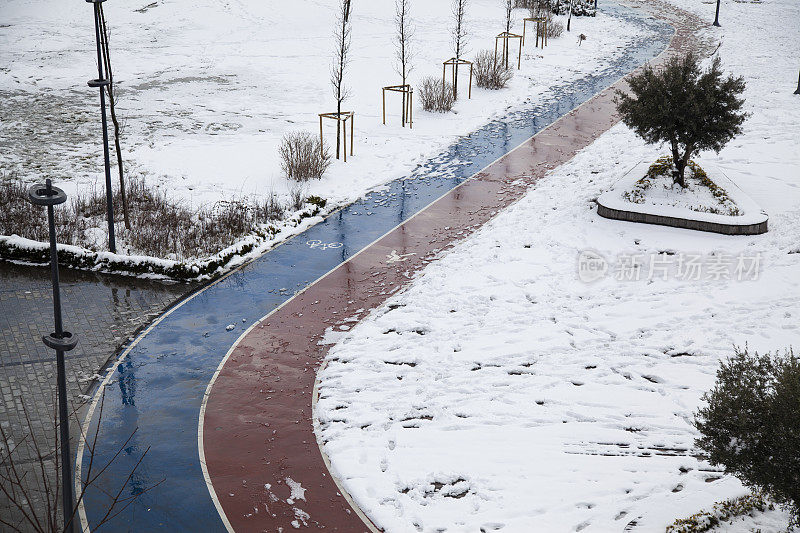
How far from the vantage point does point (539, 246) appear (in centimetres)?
1773

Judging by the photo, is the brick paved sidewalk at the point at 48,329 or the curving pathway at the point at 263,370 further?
the brick paved sidewalk at the point at 48,329

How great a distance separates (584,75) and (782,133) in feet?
41.3

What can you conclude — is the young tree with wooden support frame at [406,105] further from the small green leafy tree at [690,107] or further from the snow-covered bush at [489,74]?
the small green leafy tree at [690,107]

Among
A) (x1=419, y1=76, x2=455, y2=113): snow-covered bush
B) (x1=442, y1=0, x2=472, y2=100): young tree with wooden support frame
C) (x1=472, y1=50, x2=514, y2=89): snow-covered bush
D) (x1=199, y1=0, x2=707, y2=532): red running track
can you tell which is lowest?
(x1=199, y1=0, x2=707, y2=532): red running track

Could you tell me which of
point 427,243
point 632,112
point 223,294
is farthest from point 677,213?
point 223,294

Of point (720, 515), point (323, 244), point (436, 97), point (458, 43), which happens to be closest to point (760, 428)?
point (720, 515)

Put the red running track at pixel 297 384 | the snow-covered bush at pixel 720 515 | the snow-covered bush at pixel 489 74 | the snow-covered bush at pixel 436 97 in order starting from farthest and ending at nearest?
the snow-covered bush at pixel 489 74 < the snow-covered bush at pixel 436 97 < the red running track at pixel 297 384 < the snow-covered bush at pixel 720 515

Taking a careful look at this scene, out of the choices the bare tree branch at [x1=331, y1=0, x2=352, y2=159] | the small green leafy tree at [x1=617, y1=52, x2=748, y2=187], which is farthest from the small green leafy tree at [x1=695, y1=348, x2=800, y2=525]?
the bare tree branch at [x1=331, y1=0, x2=352, y2=159]

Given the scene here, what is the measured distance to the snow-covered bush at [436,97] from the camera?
2909 cm

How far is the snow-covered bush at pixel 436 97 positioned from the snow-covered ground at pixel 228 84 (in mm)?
485

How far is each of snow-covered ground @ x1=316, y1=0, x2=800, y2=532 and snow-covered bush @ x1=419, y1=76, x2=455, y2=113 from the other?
10.1 meters

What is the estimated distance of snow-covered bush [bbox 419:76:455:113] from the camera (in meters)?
29.1

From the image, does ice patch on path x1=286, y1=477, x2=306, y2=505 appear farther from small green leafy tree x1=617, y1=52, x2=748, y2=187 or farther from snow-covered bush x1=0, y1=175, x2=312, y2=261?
small green leafy tree x1=617, y1=52, x2=748, y2=187

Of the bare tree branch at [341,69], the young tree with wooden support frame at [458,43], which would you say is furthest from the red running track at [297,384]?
the young tree with wooden support frame at [458,43]
